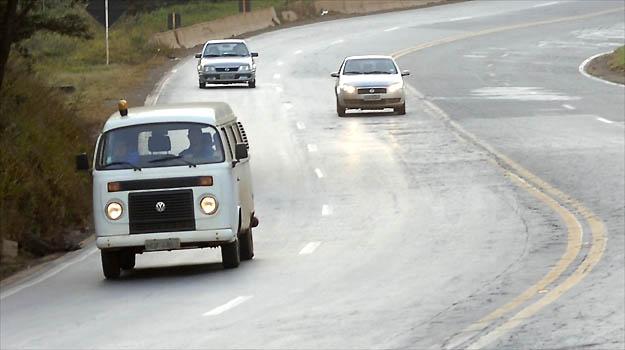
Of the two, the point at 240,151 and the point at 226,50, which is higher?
the point at 240,151

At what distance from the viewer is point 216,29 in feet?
237

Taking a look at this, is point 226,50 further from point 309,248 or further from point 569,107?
point 309,248

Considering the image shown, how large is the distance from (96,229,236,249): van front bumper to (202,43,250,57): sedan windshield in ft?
114

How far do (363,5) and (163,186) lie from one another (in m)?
66.5

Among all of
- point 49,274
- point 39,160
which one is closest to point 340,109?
point 39,160

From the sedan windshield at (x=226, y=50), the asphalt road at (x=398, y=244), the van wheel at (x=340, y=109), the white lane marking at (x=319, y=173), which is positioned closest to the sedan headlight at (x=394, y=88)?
the asphalt road at (x=398, y=244)

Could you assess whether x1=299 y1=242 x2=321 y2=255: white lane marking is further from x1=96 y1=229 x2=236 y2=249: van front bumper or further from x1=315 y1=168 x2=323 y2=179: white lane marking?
x1=315 y1=168 x2=323 y2=179: white lane marking

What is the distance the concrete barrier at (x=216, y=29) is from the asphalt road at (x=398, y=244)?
629 inches

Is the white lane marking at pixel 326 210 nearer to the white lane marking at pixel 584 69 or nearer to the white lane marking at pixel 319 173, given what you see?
the white lane marking at pixel 319 173

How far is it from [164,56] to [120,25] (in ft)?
39.2

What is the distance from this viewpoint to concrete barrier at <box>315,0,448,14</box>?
83875 mm

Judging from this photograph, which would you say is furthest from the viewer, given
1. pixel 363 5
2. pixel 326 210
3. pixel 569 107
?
pixel 363 5

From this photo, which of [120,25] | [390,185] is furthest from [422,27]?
[390,185]

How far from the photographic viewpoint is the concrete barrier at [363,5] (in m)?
83.9
